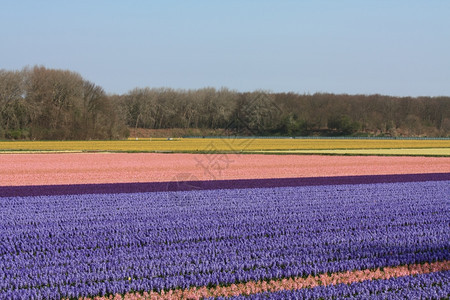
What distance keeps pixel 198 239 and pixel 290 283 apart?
2.86 meters

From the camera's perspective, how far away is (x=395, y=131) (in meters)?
103

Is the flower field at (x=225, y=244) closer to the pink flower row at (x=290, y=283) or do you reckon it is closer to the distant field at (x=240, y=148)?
the pink flower row at (x=290, y=283)

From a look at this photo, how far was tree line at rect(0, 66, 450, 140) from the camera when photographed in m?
76.4

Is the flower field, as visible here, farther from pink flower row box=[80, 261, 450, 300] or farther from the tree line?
the tree line

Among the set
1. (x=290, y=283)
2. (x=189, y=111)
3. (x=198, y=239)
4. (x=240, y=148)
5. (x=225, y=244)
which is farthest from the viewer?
(x=189, y=111)

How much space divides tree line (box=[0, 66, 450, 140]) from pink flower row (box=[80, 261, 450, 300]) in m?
43.4

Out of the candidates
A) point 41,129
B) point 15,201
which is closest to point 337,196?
point 15,201

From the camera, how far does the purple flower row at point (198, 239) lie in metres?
7.55

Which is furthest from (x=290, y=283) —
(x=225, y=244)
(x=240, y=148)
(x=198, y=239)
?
(x=240, y=148)

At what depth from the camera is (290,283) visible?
737cm

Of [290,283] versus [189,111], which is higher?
[189,111]

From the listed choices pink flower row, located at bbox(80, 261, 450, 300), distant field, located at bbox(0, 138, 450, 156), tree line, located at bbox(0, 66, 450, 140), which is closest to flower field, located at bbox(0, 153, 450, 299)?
pink flower row, located at bbox(80, 261, 450, 300)

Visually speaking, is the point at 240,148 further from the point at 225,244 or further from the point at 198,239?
the point at 225,244

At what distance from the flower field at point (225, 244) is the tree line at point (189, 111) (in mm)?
36884
